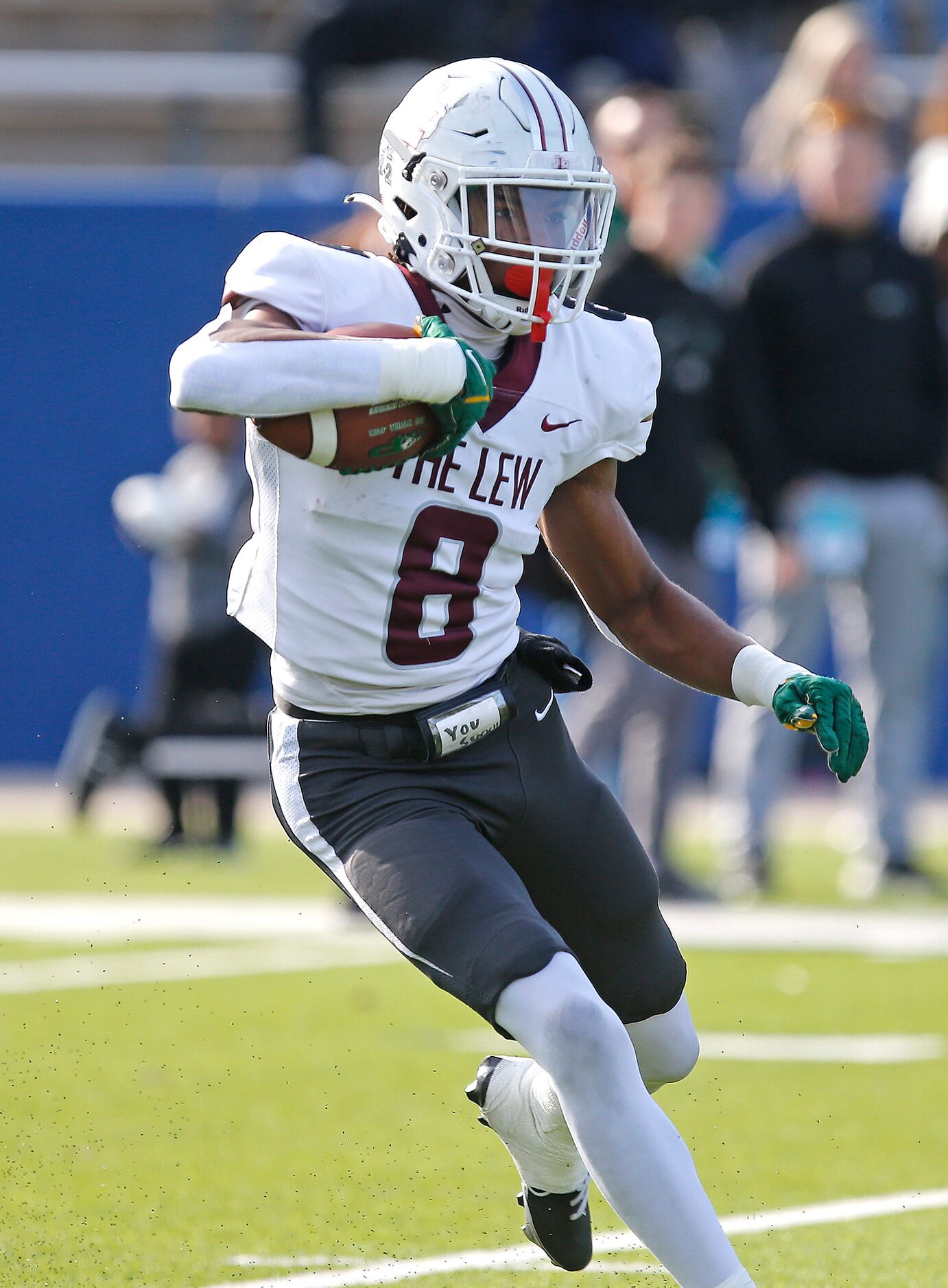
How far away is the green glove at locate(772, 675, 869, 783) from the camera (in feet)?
9.34

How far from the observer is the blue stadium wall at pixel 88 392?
8.98 metres

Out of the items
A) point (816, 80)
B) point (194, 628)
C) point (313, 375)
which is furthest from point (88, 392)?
point (313, 375)

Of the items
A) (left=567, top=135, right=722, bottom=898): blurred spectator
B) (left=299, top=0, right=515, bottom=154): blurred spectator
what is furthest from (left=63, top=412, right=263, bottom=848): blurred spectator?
(left=299, top=0, right=515, bottom=154): blurred spectator

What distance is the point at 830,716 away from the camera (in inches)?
113

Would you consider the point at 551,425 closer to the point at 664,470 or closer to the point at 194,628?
the point at 664,470

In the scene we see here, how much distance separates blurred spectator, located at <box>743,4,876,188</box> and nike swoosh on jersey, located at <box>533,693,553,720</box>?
4269mm

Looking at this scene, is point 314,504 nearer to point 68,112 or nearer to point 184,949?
point 184,949

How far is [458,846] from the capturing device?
2717 millimetres

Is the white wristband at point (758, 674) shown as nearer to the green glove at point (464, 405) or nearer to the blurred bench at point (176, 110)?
the green glove at point (464, 405)

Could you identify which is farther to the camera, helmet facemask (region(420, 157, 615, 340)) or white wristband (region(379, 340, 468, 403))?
helmet facemask (region(420, 157, 615, 340))

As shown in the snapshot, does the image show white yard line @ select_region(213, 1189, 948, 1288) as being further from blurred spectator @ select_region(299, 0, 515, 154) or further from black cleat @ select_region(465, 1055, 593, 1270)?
blurred spectator @ select_region(299, 0, 515, 154)

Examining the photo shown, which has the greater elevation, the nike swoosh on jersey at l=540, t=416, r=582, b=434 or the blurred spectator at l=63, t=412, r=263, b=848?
the nike swoosh on jersey at l=540, t=416, r=582, b=434

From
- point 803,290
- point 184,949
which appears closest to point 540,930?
point 184,949

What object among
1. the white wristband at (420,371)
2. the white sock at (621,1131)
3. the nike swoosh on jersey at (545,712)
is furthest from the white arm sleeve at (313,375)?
the white sock at (621,1131)
